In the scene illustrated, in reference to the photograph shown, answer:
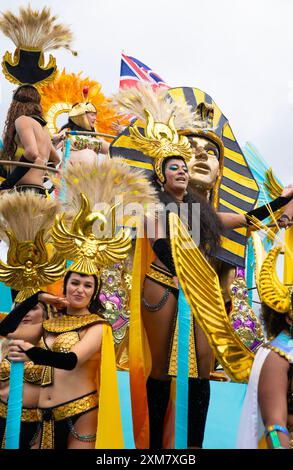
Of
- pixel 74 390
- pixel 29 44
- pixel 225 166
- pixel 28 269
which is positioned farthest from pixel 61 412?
pixel 29 44

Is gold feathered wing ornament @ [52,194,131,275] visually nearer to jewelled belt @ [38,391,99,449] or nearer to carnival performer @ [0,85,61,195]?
jewelled belt @ [38,391,99,449]

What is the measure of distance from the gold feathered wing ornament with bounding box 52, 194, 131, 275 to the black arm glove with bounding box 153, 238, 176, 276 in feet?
1.18

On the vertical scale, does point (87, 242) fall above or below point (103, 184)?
below

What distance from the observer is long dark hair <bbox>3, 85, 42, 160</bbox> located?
735cm

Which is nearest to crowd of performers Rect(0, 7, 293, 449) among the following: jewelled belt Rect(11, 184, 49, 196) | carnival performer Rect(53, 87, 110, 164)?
jewelled belt Rect(11, 184, 49, 196)

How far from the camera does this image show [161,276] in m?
5.54

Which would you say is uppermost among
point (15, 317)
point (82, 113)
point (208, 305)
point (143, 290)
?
point (82, 113)

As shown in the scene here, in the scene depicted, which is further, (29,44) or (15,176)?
(29,44)

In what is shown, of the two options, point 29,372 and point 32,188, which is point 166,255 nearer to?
point 29,372

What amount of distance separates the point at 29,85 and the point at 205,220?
2582 mm

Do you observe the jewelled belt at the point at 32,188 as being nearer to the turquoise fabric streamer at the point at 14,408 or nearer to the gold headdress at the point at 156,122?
the gold headdress at the point at 156,122

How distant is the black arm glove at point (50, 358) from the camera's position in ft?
15.0
